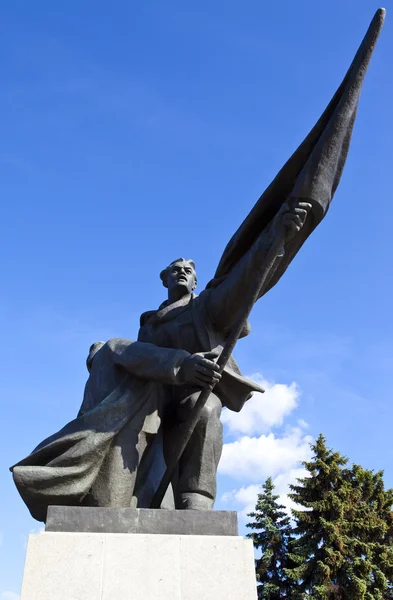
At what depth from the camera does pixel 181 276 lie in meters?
4.89

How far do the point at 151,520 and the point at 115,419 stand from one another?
26.8 inches

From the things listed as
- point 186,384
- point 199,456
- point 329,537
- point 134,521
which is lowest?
point 134,521

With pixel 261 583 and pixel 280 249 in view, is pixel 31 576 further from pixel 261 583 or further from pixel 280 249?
pixel 261 583

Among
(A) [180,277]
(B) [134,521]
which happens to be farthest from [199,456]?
(A) [180,277]

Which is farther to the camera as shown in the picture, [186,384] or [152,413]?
[186,384]

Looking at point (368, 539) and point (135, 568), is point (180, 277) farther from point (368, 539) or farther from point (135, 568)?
point (368, 539)

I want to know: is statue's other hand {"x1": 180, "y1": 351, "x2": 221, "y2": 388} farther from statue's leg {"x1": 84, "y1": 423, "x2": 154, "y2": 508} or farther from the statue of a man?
statue's leg {"x1": 84, "y1": 423, "x2": 154, "y2": 508}

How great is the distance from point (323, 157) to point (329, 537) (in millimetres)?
19939

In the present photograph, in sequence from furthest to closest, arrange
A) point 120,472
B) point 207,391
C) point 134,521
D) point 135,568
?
point 207,391
point 120,472
point 134,521
point 135,568

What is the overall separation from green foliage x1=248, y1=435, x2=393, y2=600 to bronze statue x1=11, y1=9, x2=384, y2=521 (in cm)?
1824

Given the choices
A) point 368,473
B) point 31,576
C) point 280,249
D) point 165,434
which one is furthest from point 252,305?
point 368,473

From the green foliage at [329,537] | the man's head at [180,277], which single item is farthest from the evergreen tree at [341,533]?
the man's head at [180,277]

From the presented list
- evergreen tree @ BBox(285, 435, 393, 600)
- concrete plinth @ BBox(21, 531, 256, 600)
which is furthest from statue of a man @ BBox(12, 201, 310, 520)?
evergreen tree @ BBox(285, 435, 393, 600)

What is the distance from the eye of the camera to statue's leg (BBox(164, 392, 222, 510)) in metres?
3.80
